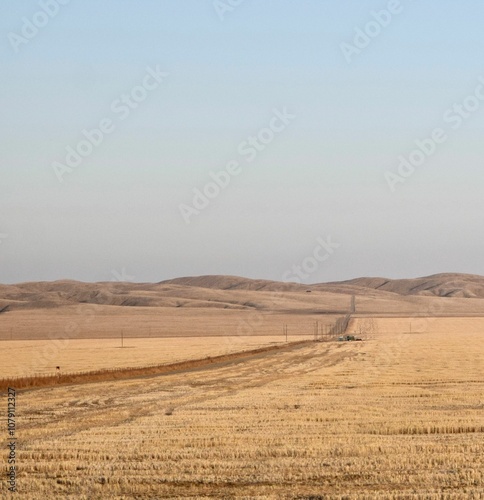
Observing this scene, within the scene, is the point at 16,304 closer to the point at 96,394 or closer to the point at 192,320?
the point at 192,320

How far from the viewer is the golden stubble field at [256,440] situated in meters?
14.7

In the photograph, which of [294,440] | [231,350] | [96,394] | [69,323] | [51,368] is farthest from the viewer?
[69,323]

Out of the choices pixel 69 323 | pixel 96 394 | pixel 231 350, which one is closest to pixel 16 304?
pixel 69 323

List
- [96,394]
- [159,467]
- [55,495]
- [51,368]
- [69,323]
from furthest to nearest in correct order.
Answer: [69,323]
[51,368]
[96,394]
[159,467]
[55,495]

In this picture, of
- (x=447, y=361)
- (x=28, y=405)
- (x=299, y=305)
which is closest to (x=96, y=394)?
(x=28, y=405)

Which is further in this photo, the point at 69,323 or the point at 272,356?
the point at 69,323

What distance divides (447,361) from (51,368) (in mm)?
23384

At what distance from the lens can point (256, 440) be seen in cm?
1917

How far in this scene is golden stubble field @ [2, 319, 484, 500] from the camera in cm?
1466

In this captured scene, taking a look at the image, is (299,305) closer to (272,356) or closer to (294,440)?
(272,356)

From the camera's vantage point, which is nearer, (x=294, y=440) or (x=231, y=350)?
(x=294, y=440)

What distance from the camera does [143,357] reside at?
60.2 m

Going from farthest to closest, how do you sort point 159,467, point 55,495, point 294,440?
1. point 294,440
2. point 159,467
3. point 55,495

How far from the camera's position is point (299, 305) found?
19325 centimetres
